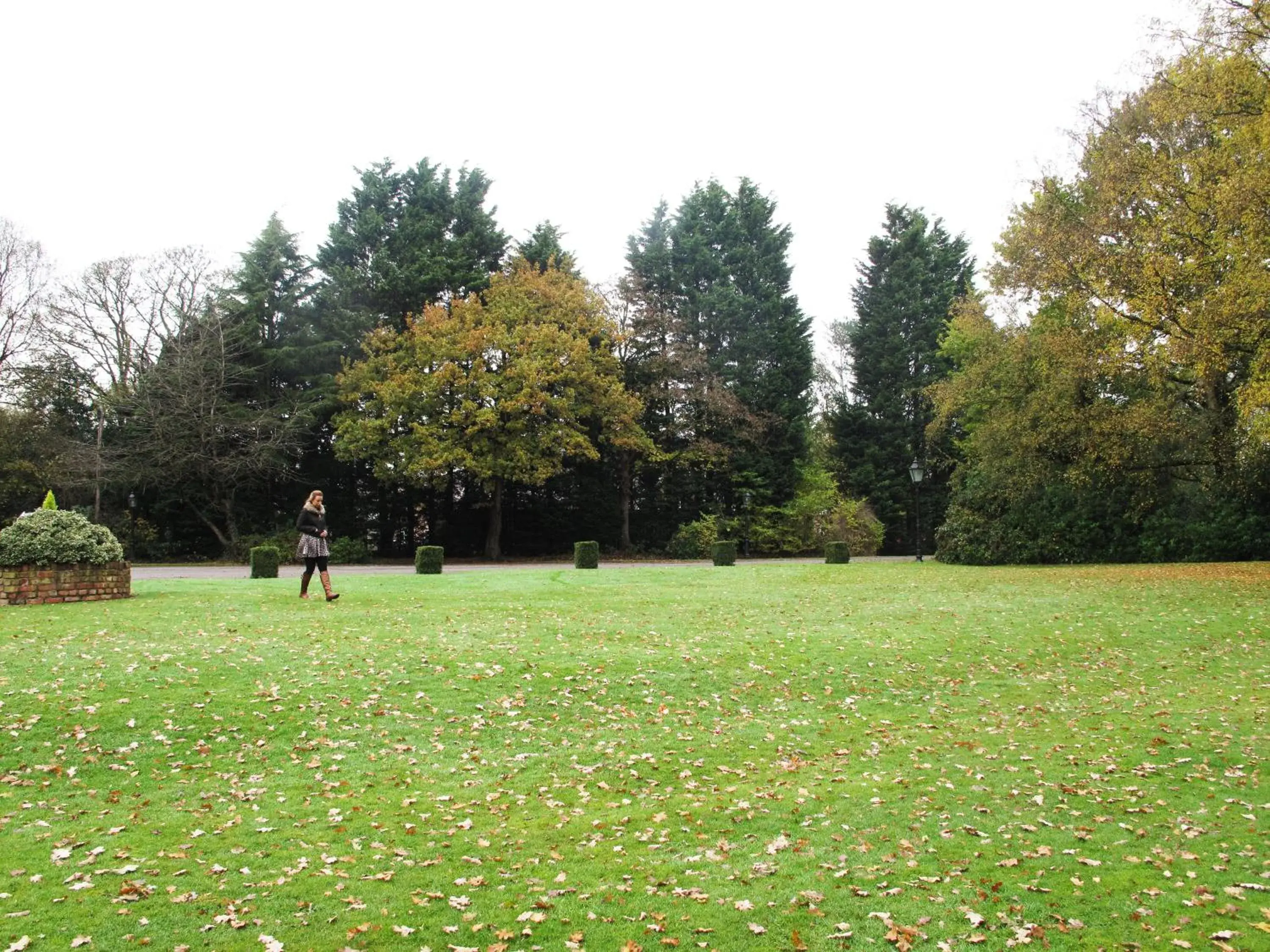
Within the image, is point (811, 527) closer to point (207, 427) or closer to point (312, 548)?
point (207, 427)

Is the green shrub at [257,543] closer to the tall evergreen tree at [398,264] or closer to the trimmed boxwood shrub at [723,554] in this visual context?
the tall evergreen tree at [398,264]

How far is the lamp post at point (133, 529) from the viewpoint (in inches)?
1332

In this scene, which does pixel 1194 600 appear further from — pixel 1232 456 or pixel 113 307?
pixel 113 307

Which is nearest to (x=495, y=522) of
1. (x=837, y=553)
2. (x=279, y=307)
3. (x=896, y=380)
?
(x=279, y=307)

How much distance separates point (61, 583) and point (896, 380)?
40731 millimetres

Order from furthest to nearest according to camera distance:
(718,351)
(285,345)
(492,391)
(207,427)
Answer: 1. (718,351)
2. (285,345)
3. (207,427)
4. (492,391)

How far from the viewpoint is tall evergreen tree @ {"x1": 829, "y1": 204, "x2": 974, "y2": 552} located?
4481cm

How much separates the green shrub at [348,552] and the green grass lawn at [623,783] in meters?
20.2

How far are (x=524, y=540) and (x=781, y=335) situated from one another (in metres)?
17.0

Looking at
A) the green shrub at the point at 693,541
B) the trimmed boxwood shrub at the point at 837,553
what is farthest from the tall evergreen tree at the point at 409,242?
the trimmed boxwood shrub at the point at 837,553

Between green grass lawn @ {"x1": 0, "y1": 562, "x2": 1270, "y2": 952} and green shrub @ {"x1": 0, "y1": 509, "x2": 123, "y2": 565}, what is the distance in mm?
1446

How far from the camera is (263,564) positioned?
65.3 ft

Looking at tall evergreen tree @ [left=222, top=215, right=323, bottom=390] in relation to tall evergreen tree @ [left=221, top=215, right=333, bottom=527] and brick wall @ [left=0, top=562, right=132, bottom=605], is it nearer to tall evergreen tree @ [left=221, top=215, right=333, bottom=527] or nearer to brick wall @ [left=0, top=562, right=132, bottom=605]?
tall evergreen tree @ [left=221, top=215, right=333, bottom=527]

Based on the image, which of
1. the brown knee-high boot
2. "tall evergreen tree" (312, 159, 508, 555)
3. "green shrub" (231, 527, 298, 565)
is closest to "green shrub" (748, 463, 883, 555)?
"tall evergreen tree" (312, 159, 508, 555)
